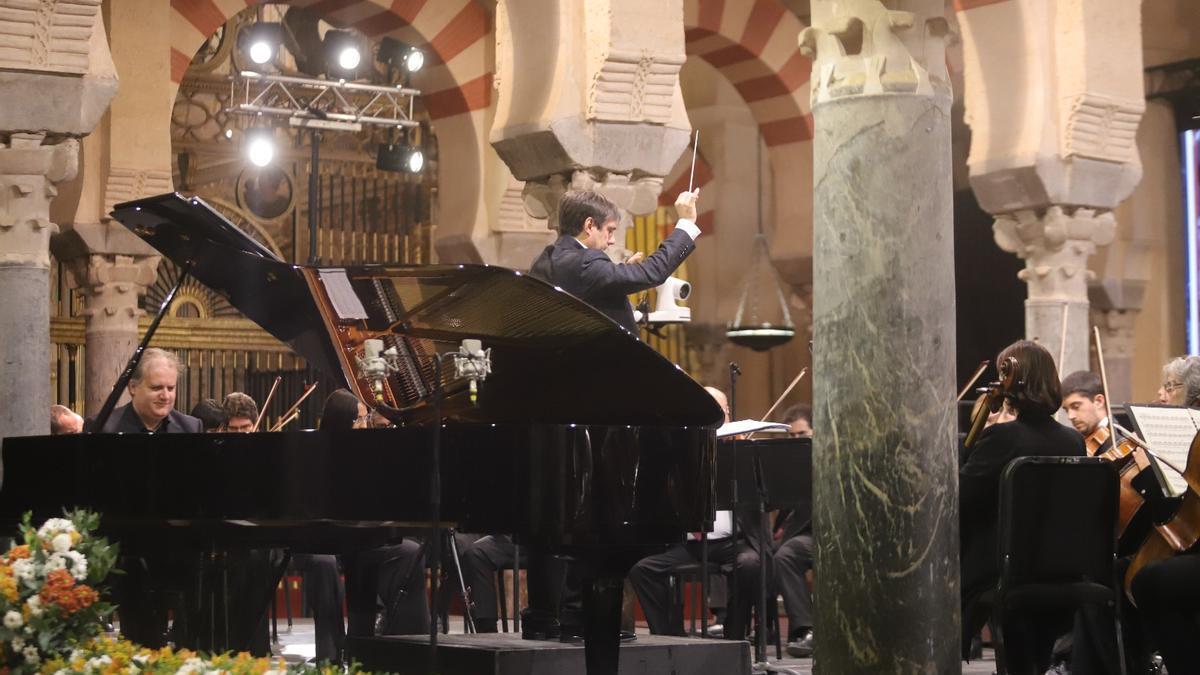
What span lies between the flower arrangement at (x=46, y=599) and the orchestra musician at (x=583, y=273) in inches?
62.8

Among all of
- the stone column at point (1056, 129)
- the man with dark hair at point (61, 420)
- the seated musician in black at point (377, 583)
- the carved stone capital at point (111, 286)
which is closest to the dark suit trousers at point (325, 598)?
the seated musician in black at point (377, 583)

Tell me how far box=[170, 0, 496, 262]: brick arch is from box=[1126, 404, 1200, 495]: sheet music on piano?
6.27m

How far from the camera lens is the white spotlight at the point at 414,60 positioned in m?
11.7

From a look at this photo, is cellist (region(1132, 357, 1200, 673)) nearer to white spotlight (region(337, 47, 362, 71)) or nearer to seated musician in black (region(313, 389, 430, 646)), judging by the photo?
seated musician in black (region(313, 389, 430, 646))

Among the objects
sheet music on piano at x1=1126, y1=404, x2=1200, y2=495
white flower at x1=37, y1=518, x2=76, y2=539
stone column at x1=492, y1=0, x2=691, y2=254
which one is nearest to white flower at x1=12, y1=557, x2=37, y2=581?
white flower at x1=37, y1=518, x2=76, y2=539

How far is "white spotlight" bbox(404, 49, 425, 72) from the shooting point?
1173 cm

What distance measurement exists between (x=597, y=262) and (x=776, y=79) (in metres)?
7.49

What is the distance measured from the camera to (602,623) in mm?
4730

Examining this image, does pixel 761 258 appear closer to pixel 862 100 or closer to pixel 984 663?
pixel 984 663

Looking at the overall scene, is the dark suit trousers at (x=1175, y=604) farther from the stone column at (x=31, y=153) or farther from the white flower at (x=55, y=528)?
the stone column at (x=31, y=153)

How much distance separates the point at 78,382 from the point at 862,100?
8900 millimetres

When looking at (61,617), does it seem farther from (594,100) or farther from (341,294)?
(594,100)

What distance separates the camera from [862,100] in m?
4.73

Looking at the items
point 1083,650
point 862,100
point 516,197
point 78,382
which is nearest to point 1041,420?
point 1083,650
